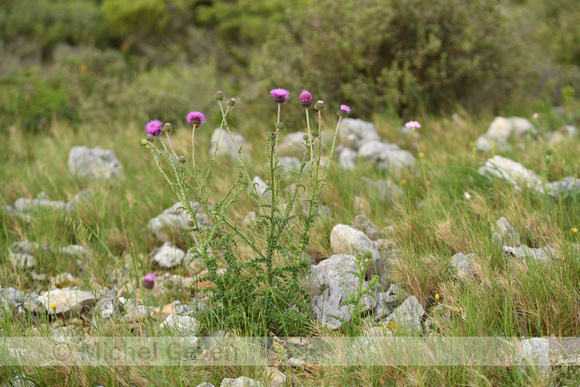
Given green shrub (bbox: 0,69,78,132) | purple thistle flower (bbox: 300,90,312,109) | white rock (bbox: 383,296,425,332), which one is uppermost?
purple thistle flower (bbox: 300,90,312,109)

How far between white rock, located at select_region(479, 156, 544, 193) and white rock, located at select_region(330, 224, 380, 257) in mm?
1112

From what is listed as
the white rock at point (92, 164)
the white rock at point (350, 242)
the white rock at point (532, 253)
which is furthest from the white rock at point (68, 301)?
the white rock at point (532, 253)

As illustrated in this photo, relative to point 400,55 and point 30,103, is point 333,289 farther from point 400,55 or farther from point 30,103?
point 30,103

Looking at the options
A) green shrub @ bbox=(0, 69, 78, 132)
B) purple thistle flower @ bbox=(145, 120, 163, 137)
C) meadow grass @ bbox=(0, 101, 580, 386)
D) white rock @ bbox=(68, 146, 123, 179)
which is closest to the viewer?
meadow grass @ bbox=(0, 101, 580, 386)

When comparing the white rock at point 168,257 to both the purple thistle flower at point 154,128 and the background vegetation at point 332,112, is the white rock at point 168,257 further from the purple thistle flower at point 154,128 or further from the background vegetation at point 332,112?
the purple thistle flower at point 154,128

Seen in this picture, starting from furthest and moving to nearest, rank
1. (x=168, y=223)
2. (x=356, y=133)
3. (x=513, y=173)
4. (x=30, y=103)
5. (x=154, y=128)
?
(x=30, y=103) < (x=356, y=133) < (x=513, y=173) < (x=168, y=223) < (x=154, y=128)

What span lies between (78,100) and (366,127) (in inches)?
164

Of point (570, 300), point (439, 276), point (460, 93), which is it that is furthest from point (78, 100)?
point (570, 300)

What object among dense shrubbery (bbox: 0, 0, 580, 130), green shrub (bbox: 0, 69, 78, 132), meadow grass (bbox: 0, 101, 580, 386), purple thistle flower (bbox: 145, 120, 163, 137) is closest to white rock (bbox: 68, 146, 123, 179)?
meadow grass (bbox: 0, 101, 580, 386)

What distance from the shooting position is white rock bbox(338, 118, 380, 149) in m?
4.46

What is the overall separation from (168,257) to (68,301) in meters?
0.69

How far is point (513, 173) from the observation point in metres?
3.27

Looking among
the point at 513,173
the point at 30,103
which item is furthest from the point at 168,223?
the point at 30,103

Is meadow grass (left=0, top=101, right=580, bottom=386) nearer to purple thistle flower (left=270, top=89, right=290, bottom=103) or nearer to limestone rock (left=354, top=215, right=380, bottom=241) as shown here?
limestone rock (left=354, top=215, right=380, bottom=241)
